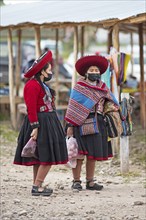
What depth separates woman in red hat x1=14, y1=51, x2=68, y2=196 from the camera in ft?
28.8

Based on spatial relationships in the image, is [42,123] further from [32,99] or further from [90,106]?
[90,106]

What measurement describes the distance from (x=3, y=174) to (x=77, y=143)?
2014mm

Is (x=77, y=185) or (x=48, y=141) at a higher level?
(x=48, y=141)

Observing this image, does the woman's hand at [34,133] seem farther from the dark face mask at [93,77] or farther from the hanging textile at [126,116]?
the hanging textile at [126,116]

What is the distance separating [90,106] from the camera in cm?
931

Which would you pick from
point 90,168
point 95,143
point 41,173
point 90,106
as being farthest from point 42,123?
point 90,168

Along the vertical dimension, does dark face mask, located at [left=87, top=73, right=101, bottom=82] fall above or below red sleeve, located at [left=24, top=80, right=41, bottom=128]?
above

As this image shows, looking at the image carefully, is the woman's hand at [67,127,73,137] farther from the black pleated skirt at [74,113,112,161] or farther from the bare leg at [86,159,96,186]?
the bare leg at [86,159,96,186]

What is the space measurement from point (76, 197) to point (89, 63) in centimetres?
169

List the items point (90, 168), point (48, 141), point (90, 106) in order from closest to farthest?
1. point (48, 141)
2. point (90, 106)
3. point (90, 168)

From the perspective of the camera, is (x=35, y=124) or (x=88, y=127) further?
(x=88, y=127)

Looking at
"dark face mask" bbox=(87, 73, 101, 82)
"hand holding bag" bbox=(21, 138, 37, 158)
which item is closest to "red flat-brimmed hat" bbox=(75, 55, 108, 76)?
"dark face mask" bbox=(87, 73, 101, 82)

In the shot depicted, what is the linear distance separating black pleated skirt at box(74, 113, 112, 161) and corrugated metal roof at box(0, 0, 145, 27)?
9.12 feet

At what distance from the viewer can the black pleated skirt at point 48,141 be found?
888 centimetres
